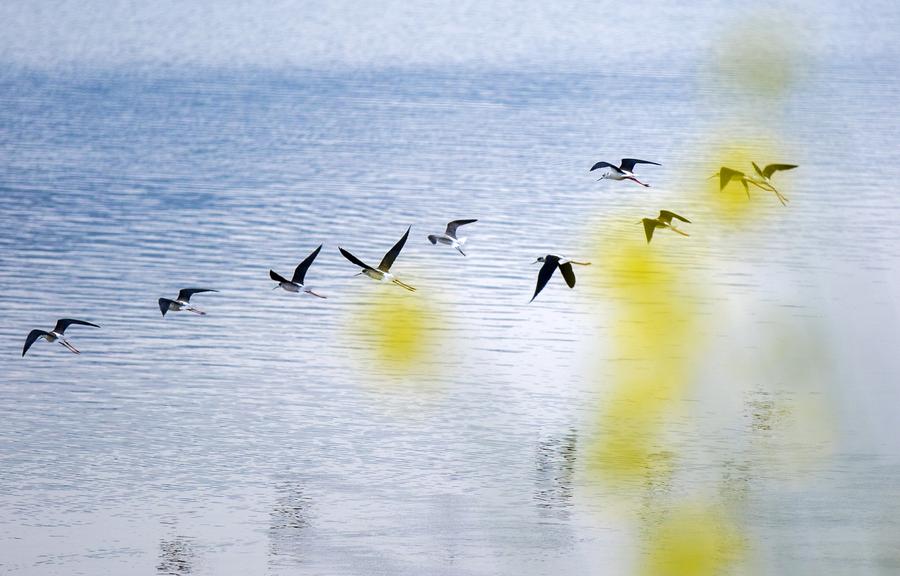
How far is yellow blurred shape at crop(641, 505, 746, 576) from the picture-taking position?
18016mm

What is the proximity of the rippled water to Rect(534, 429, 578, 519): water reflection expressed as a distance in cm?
6

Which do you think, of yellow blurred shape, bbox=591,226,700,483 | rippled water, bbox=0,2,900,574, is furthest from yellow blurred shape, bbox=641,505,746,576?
yellow blurred shape, bbox=591,226,700,483

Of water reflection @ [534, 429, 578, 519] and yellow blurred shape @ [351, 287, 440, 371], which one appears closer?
water reflection @ [534, 429, 578, 519]

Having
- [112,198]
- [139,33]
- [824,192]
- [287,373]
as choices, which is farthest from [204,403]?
[139,33]

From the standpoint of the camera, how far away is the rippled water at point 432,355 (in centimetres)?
2098

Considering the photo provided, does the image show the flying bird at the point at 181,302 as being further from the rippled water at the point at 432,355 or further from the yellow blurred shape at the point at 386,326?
the yellow blurred shape at the point at 386,326

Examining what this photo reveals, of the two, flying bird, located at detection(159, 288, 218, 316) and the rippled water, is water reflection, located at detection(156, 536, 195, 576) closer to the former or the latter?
the rippled water

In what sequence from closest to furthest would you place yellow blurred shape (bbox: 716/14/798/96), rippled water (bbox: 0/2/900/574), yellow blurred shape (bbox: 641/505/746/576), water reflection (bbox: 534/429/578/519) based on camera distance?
1. yellow blurred shape (bbox: 716/14/798/96)
2. yellow blurred shape (bbox: 641/505/746/576)
3. rippled water (bbox: 0/2/900/574)
4. water reflection (bbox: 534/429/578/519)

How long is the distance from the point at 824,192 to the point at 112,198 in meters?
19.9

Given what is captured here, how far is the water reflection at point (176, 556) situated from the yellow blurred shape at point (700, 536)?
227 inches

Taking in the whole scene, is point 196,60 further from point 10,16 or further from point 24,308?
point 24,308

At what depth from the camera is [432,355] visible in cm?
3042

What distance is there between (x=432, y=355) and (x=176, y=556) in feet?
35.3

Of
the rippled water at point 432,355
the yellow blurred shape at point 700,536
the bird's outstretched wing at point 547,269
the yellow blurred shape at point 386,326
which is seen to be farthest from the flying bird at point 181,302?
the yellow blurred shape at point 386,326
